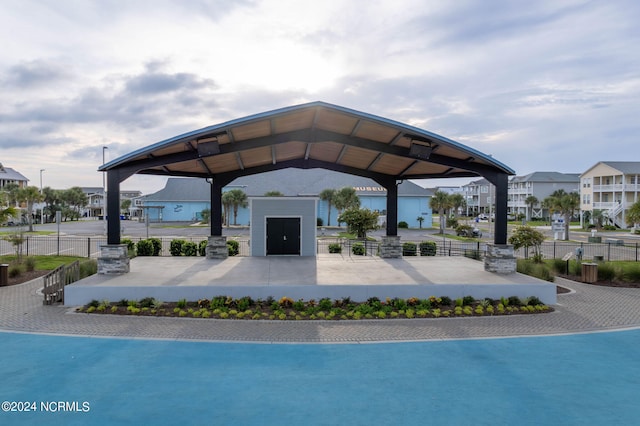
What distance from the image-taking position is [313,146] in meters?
18.0

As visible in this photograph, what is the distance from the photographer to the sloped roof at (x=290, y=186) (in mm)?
59469

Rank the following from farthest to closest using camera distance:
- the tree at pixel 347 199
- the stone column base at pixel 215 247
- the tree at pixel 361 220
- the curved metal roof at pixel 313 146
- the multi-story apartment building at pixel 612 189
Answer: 1. the multi-story apartment building at pixel 612 189
2. the tree at pixel 347 199
3. the tree at pixel 361 220
4. the stone column base at pixel 215 247
5. the curved metal roof at pixel 313 146

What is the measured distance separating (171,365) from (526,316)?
9.63m

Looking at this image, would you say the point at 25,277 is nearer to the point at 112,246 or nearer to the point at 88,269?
the point at 88,269

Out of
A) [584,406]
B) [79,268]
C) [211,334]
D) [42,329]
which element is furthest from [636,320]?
[79,268]

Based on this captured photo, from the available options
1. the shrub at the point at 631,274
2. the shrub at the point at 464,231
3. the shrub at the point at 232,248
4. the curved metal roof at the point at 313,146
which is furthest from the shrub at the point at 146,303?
the shrub at the point at 464,231

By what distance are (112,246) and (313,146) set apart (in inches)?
338

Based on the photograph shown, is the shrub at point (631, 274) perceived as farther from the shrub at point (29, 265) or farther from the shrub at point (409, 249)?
the shrub at point (29, 265)

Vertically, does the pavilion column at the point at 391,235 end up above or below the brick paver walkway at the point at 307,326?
above

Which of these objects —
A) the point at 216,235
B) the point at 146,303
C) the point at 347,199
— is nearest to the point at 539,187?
the point at 347,199

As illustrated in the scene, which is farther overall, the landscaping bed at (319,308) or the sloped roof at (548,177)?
the sloped roof at (548,177)

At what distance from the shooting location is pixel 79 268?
15.5 m

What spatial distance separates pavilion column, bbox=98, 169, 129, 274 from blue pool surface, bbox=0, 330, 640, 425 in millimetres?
5355

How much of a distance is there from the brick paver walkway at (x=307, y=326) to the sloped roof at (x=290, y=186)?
44776mm
